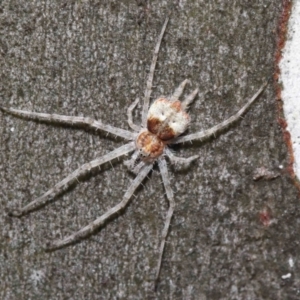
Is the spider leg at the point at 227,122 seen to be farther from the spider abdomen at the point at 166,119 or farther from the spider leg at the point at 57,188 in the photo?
the spider leg at the point at 57,188

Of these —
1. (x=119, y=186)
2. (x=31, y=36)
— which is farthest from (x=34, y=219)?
(x=31, y=36)

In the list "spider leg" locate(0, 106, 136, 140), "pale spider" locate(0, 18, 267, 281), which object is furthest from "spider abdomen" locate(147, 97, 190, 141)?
"spider leg" locate(0, 106, 136, 140)

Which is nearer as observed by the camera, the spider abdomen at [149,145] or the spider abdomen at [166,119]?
the spider abdomen at [166,119]

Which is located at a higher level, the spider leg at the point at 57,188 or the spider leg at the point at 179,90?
the spider leg at the point at 179,90

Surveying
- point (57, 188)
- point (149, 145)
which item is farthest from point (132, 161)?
point (57, 188)

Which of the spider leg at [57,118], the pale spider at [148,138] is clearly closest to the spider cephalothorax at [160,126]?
the pale spider at [148,138]

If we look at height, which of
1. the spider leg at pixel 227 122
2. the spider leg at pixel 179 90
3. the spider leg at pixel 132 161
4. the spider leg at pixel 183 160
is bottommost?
the spider leg at pixel 183 160

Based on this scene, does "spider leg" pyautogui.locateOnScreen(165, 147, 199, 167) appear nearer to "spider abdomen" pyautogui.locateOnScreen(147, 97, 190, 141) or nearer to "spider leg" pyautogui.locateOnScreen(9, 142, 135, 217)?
"spider abdomen" pyautogui.locateOnScreen(147, 97, 190, 141)
